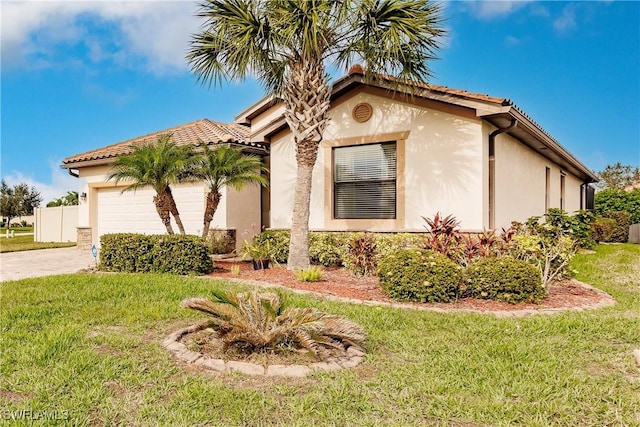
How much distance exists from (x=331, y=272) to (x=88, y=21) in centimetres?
1005

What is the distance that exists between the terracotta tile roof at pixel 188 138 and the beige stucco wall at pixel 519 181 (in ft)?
26.4

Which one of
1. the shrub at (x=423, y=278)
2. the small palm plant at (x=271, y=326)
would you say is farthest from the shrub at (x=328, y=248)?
the small palm plant at (x=271, y=326)

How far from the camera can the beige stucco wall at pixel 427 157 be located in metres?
10.5

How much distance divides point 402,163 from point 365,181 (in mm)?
1225

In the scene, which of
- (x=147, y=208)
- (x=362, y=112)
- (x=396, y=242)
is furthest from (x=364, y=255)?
(x=147, y=208)

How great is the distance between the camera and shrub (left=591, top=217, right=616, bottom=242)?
67.8 feet

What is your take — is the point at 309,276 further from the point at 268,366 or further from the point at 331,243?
the point at 268,366

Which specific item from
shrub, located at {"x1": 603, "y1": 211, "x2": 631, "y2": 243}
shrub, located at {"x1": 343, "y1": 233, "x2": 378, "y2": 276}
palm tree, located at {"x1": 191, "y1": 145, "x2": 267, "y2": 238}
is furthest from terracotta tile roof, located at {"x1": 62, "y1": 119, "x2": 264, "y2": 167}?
shrub, located at {"x1": 603, "y1": 211, "x2": 631, "y2": 243}

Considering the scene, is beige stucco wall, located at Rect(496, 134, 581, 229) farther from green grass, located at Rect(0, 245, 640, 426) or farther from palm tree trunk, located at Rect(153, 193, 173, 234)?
palm tree trunk, located at Rect(153, 193, 173, 234)

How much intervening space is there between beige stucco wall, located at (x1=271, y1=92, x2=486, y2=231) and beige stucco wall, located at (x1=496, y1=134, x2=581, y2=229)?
999 mm

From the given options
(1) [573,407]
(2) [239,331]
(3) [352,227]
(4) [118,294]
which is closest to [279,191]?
(3) [352,227]

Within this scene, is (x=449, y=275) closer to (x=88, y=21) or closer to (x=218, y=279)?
(x=218, y=279)

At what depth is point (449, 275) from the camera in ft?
23.9

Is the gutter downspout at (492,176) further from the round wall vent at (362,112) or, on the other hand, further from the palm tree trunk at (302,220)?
the palm tree trunk at (302,220)
